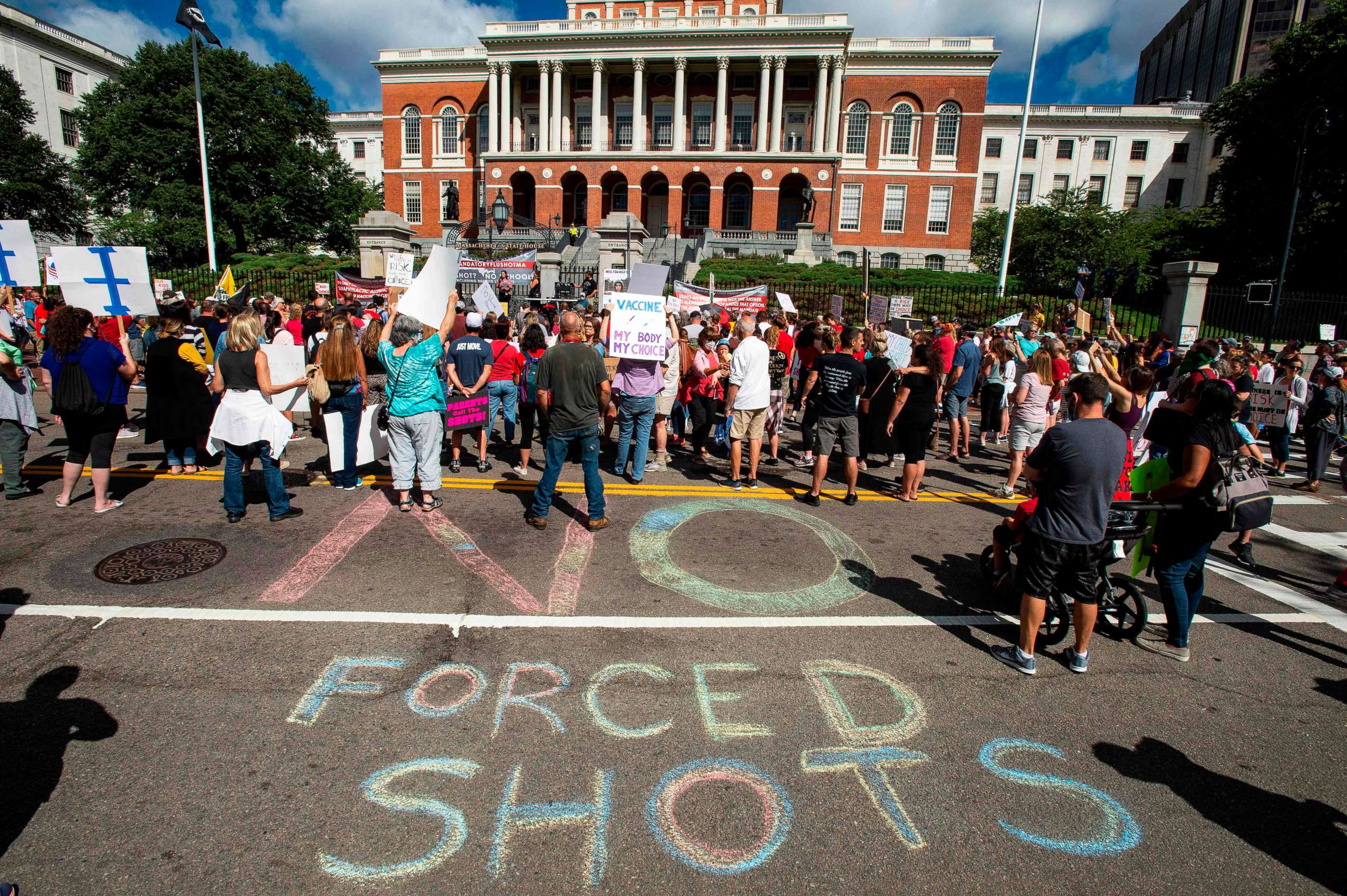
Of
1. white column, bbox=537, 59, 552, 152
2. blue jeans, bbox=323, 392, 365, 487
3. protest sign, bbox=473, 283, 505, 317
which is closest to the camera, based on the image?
blue jeans, bbox=323, 392, 365, 487

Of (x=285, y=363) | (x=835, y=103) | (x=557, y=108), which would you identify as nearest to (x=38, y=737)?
(x=285, y=363)

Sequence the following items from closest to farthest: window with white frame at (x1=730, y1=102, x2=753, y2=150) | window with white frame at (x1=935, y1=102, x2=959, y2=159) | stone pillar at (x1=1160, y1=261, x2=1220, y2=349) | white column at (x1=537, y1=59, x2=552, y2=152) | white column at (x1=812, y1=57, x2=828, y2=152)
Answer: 1. stone pillar at (x1=1160, y1=261, x2=1220, y2=349)
2. white column at (x1=812, y1=57, x2=828, y2=152)
3. white column at (x1=537, y1=59, x2=552, y2=152)
4. window with white frame at (x1=935, y1=102, x2=959, y2=159)
5. window with white frame at (x1=730, y1=102, x2=753, y2=150)

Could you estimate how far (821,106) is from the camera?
47.0 m

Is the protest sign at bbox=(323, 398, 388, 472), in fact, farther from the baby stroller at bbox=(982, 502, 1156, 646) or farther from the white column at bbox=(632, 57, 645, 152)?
the white column at bbox=(632, 57, 645, 152)

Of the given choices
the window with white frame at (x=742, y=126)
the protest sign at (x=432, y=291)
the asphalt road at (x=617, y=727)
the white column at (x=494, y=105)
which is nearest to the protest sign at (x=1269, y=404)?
the asphalt road at (x=617, y=727)

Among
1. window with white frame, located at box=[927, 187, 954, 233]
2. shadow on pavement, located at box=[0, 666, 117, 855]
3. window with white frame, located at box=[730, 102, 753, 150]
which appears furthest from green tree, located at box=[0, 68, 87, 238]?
window with white frame, located at box=[927, 187, 954, 233]

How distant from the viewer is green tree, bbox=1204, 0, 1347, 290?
98.6 feet

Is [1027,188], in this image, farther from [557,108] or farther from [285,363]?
[285,363]

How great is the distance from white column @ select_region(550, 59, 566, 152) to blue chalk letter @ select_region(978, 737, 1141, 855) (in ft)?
173

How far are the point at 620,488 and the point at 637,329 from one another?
1885 millimetres

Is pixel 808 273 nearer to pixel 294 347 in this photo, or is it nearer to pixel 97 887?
pixel 294 347

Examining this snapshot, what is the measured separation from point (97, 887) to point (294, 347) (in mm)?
5835

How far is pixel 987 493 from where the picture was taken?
876cm

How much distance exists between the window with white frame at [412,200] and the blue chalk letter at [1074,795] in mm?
60698
